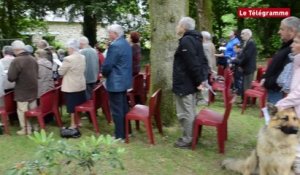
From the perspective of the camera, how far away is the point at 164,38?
7.21 metres

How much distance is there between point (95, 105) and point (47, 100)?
0.79 meters

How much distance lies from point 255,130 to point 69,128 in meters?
3.20

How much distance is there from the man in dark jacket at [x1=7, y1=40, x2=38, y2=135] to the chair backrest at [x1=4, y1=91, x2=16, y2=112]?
10.1 inches

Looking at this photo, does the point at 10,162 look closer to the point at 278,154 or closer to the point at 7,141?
the point at 7,141

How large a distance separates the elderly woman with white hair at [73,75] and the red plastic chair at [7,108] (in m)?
0.98

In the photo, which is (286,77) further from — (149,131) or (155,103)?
(149,131)

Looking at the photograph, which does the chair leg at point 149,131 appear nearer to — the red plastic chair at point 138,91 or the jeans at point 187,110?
the jeans at point 187,110

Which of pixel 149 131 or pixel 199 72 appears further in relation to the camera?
pixel 149 131

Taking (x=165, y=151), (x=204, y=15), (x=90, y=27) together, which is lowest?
(x=165, y=151)

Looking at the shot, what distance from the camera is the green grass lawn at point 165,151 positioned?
5.82 metres

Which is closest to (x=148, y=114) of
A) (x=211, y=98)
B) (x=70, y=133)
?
(x=70, y=133)

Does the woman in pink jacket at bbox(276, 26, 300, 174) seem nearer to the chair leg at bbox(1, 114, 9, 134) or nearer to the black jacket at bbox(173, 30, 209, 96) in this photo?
the black jacket at bbox(173, 30, 209, 96)

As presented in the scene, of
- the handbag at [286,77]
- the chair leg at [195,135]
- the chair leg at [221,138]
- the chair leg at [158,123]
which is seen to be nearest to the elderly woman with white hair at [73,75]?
Answer: the chair leg at [158,123]

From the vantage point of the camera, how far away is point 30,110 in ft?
24.3
